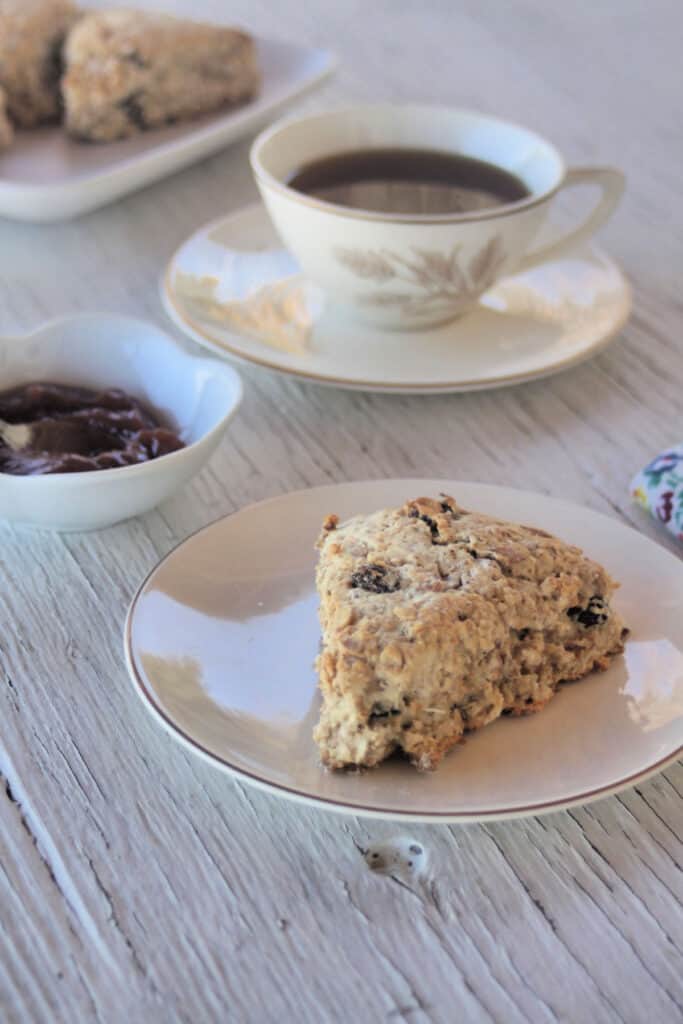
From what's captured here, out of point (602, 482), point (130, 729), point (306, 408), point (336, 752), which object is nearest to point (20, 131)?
point (306, 408)

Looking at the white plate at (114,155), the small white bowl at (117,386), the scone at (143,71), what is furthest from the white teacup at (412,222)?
the scone at (143,71)

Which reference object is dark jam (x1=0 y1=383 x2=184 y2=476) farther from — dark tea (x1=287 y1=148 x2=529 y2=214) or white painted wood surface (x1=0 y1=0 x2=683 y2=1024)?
dark tea (x1=287 y1=148 x2=529 y2=214)

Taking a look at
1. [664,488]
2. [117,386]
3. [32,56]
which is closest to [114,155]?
[32,56]

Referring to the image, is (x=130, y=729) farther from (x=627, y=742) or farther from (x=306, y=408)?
(x=306, y=408)

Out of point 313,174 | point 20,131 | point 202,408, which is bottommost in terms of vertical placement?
point 20,131

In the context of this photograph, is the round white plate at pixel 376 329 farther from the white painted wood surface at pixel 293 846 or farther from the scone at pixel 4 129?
the scone at pixel 4 129

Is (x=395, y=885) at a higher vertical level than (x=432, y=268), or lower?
lower

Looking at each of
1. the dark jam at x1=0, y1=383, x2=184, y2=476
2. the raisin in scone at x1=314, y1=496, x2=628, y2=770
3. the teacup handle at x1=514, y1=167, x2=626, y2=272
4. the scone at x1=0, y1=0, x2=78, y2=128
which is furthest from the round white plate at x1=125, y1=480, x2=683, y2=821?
the scone at x1=0, y1=0, x2=78, y2=128
